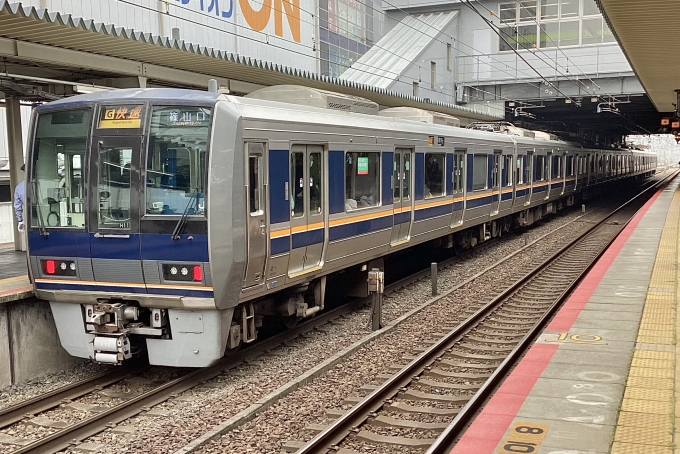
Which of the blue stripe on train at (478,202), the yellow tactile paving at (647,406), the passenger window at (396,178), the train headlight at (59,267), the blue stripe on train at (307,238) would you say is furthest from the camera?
the blue stripe on train at (478,202)

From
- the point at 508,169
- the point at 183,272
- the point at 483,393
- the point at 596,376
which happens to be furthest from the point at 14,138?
the point at 508,169

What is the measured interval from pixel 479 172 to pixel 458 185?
1.76 meters

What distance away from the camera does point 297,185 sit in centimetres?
855

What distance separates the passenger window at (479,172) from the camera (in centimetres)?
1616

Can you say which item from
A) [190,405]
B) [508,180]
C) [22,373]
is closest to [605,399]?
[190,405]

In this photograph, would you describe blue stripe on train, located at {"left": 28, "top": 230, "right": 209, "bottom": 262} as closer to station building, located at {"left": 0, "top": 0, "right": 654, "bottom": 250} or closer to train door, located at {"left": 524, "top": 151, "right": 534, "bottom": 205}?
station building, located at {"left": 0, "top": 0, "right": 654, "bottom": 250}

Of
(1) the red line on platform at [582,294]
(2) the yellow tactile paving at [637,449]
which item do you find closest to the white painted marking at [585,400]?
(2) the yellow tactile paving at [637,449]

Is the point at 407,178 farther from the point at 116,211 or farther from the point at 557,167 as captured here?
the point at 557,167

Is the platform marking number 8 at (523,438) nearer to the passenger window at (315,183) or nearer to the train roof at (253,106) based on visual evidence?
the train roof at (253,106)

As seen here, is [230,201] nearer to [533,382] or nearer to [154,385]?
[154,385]

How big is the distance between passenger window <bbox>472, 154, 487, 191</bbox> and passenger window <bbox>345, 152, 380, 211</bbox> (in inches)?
226

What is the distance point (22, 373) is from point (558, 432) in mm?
5461

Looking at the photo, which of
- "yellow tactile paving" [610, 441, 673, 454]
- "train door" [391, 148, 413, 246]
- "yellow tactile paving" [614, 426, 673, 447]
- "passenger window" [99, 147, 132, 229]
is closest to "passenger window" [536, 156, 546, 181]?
"train door" [391, 148, 413, 246]

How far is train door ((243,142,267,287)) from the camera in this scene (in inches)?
292
